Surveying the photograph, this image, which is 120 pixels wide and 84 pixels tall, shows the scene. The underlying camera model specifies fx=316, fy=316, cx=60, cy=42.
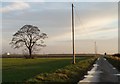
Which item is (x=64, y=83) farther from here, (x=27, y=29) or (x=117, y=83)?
(x=27, y=29)

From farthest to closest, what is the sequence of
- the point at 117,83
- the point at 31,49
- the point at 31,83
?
the point at 31,49, the point at 117,83, the point at 31,83

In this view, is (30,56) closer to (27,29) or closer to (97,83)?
(27,29)

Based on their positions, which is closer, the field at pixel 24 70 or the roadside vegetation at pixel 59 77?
the roadside vegetation at pixel 59 77

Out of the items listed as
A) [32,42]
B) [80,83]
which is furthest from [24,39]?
[80,83]

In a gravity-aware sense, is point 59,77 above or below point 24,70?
above

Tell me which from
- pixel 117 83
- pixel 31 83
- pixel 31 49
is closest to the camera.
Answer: pixel 31 83

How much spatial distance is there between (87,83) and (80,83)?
416 mm

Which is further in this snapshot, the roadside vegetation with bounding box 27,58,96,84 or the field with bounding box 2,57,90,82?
the field with bounding box 2,57,90,82

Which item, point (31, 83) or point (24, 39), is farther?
point (24, 39)

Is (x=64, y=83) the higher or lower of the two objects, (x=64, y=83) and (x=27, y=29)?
the lower

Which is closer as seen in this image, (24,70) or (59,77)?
(59,77)

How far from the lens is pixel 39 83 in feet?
53.3

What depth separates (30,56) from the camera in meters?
106

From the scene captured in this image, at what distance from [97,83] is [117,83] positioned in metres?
1.06
